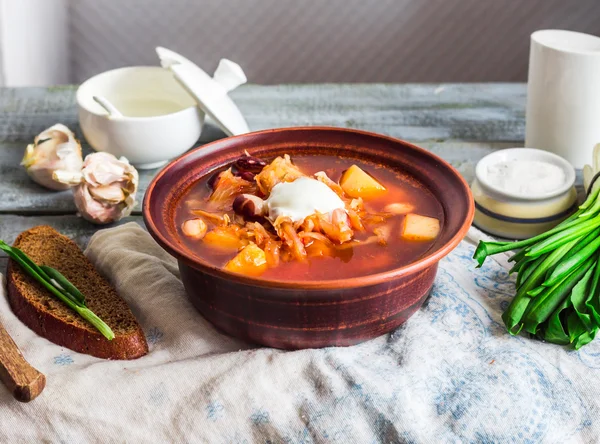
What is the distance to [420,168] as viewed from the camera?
2.04 meters

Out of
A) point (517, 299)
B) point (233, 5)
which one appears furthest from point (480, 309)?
point (233, 5)

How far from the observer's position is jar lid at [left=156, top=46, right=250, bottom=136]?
8.36 ft

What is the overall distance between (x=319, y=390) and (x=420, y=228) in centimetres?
46

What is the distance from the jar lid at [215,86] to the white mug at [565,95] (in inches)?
39.2

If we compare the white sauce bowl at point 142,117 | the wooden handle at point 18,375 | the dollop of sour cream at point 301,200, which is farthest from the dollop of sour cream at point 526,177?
the wooden handle at point 18,375

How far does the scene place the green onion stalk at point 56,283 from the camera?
179 cm

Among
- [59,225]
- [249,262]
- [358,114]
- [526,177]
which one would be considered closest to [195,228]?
[249,262]

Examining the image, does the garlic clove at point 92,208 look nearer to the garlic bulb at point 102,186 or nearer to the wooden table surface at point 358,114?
the garlic bulb at point 102,186

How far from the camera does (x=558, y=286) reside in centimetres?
180

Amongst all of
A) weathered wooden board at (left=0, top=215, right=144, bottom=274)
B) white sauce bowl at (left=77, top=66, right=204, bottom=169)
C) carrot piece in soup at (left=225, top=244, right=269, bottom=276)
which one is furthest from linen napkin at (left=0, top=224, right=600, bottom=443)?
white sauce bowl at (left=77, top=66, right=204, bottom=169)

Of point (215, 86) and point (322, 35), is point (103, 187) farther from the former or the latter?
point (322, 35)

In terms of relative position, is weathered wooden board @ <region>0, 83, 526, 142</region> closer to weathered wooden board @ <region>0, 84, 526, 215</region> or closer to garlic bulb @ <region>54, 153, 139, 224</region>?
weathered wooden board @ <region>0, 84, 526, 215</region>

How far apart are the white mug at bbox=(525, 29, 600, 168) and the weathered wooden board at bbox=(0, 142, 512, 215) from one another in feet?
0.72

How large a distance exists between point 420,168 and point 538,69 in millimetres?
804
